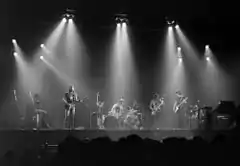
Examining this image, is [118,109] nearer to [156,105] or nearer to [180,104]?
[156,105]

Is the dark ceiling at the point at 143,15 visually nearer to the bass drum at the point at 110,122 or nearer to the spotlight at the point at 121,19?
the spotlight at the point at 121,19

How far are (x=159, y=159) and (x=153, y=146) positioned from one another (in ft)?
0.40

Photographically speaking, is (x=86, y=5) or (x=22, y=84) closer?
(x=86, y=5)

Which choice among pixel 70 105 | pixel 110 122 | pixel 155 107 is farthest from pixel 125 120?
pixel 70 105

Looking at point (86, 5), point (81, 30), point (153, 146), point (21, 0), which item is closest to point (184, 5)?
point (86, 5)

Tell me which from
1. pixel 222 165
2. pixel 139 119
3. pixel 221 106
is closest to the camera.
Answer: pixel 222 165

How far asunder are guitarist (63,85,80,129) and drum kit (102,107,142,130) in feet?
3.68

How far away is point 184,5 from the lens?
7.40m

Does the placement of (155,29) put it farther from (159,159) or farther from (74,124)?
(159,159)

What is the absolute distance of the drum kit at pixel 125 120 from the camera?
12312 millimetres

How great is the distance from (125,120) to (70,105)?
1.89m

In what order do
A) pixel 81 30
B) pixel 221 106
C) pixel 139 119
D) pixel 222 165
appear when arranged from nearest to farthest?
pixel 222 165 < pixel 221 106 < pixel 139 119 < pixel 81 30

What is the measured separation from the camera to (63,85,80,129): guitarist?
11945mm

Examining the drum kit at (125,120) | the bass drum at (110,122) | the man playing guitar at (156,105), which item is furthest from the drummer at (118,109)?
the man playing guitar at (156,105)
